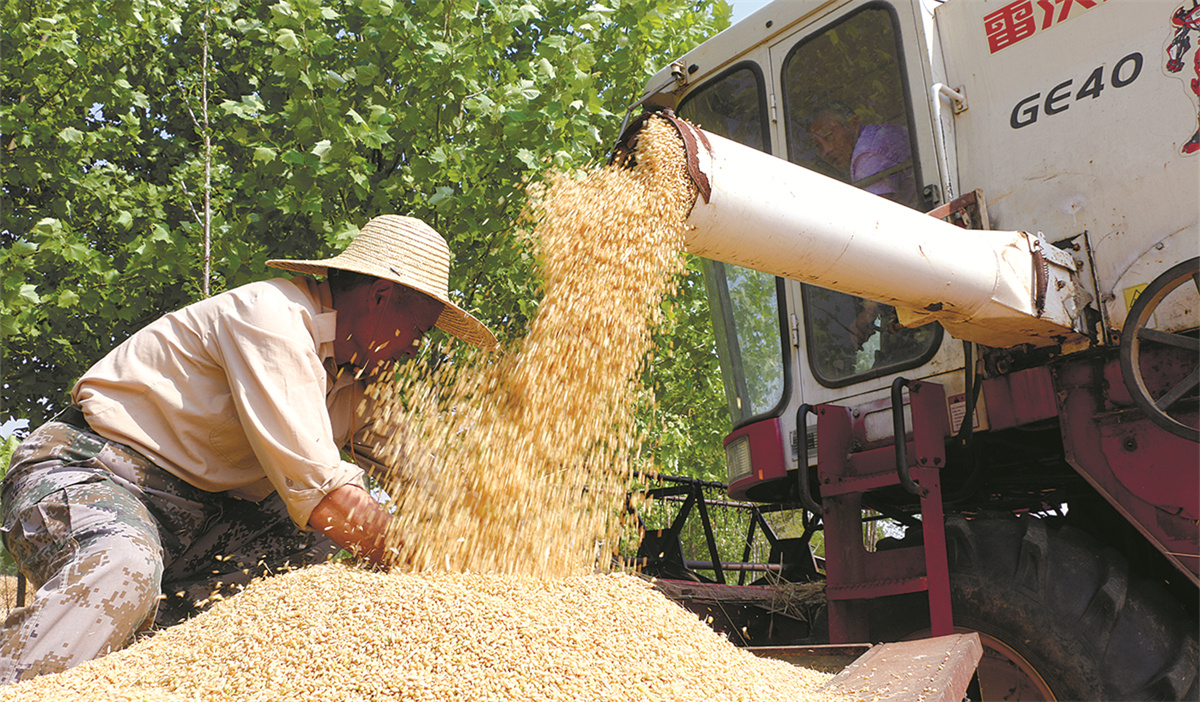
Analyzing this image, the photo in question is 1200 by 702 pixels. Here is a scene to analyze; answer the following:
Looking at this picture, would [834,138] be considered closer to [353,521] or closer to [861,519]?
[861,519]

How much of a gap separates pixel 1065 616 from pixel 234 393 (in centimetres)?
268

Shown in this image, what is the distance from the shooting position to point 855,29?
3818 millimetres

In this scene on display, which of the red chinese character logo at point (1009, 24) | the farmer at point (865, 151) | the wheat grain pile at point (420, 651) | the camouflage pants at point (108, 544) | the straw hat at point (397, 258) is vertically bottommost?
the wheat grain pile at point (420, 651)

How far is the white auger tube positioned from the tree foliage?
2989mm

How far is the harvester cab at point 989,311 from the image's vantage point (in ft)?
8.70

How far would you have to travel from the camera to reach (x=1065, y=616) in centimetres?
280

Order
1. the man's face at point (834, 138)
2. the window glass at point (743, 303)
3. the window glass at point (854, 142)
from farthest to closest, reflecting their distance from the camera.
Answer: the window glass at point (743, 303)
the man's face at point (834, 138)
the window glass at point (854, 142)

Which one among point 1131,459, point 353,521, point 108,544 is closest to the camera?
point 108,544

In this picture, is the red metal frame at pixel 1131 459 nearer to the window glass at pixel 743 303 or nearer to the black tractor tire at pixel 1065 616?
the black tractor tire at pixel 1065 616

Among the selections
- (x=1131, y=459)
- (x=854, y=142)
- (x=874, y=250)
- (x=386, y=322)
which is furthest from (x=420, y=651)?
(x=854, y=142)

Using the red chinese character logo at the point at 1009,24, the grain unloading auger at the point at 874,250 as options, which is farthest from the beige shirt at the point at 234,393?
the red chinese character logo at the point at 1009,24

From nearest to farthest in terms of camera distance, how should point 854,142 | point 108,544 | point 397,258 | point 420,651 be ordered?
point 420,651, point 108,544, point 397,258, point 854,142

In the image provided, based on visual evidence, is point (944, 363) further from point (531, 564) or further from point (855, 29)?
point (531, 564)

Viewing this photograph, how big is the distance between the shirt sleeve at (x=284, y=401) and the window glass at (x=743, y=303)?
2.20 meters
